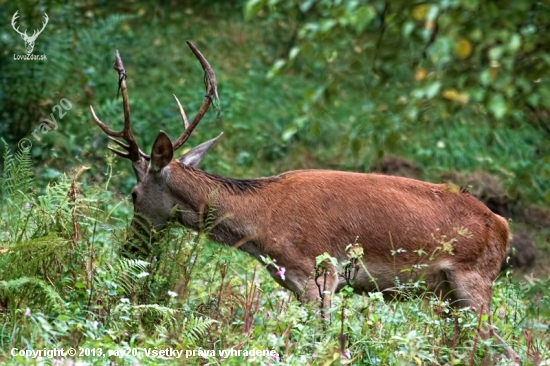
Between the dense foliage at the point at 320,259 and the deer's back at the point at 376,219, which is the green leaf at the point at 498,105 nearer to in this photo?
the dense foliage at the point at 320,259

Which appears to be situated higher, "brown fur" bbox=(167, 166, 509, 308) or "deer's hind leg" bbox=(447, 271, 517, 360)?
"brown fur" bbox=(167, 166, 509, 308)

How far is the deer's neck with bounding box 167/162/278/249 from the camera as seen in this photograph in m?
7.43

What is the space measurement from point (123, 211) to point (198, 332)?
165 inches

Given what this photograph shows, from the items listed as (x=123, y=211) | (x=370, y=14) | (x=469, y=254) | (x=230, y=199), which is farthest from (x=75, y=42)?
(x=370, y=14)

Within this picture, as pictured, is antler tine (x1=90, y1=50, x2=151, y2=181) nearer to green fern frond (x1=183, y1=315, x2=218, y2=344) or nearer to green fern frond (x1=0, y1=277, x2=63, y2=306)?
green fern frond (x1=0, y1=277, x2=63, y2=306)

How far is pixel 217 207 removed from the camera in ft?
24.5

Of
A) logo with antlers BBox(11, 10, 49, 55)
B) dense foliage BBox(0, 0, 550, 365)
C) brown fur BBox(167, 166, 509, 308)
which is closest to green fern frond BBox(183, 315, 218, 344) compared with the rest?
dense foliage BBox(0, 0, 550, 365)

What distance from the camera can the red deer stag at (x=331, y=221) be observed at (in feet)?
24.1

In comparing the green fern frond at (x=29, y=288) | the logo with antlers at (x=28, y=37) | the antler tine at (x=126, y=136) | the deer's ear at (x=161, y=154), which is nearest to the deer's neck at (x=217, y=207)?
the deer's ear at (x=161, y=154)

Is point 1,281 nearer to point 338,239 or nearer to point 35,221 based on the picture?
point 35,221

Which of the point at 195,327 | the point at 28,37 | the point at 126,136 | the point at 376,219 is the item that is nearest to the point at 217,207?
the point at 126,136

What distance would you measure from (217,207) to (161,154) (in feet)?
2.02

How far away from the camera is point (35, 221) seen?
6.54 metres

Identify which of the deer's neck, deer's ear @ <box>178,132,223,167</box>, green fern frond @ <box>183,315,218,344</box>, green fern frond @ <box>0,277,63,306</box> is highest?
deer's ear @ <box>178,132,223,167</box>
